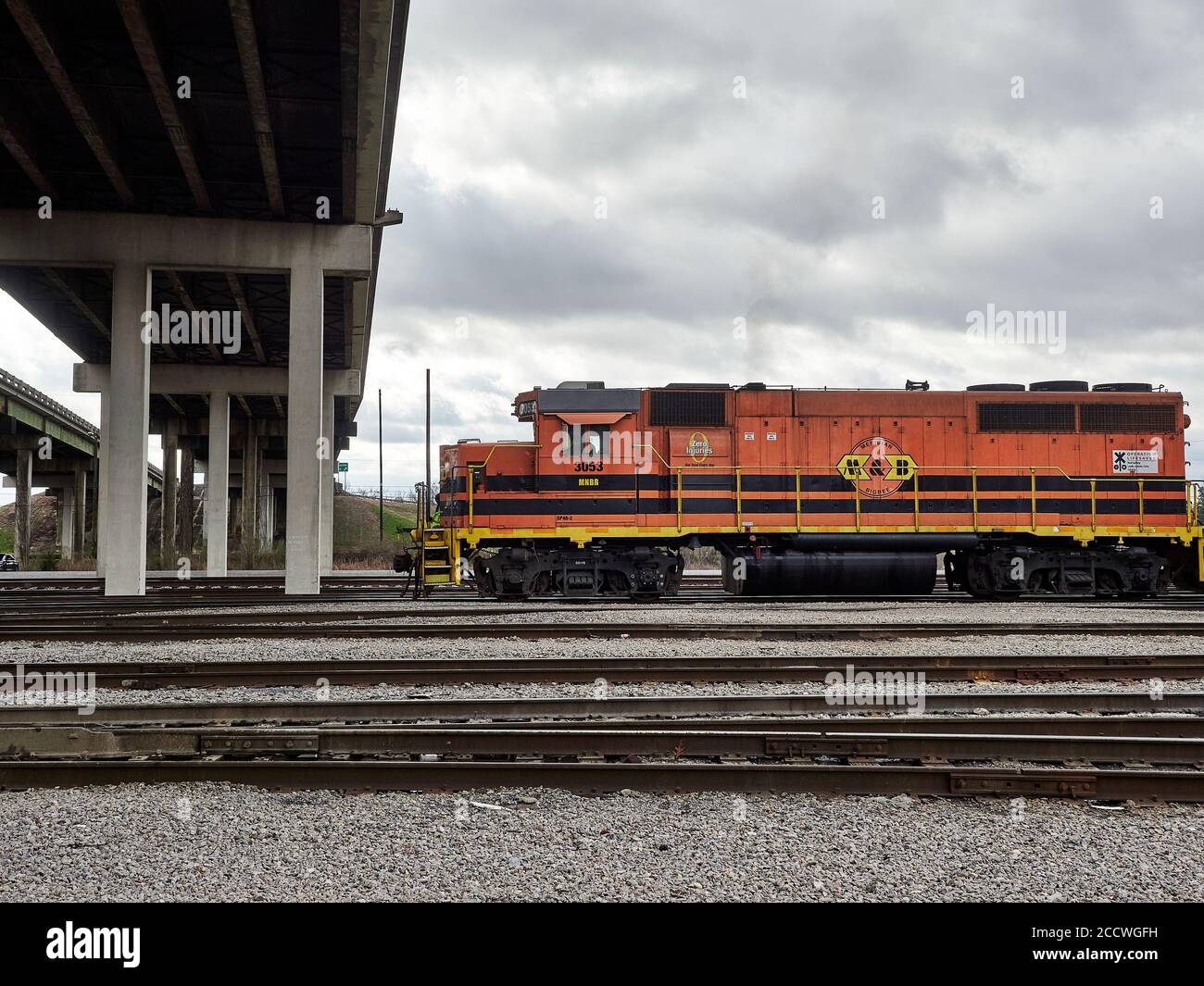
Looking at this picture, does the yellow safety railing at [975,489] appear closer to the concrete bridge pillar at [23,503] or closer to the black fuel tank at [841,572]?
the black fuel tank at [841,572]

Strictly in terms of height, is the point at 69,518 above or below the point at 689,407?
below

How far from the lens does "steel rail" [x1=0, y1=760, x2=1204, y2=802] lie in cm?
484

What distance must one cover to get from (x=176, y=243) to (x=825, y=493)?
14.9 meters

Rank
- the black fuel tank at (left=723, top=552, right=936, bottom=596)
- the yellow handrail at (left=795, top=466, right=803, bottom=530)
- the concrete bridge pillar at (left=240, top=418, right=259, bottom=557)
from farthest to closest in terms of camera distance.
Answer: the concrete bridge pillar at (left=240, top=418, right=259, bottom=557) < the yellow handrail at (left=795, top=466, right=803, bottom=530) < the black fuel tank at (left=723, top=552, right=936, bottom=596)

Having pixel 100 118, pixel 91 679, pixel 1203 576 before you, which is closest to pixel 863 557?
pixel 1203 576

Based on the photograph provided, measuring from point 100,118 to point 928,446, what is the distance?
53.3 ft

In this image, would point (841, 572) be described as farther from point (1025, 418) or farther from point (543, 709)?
point (543, 709)

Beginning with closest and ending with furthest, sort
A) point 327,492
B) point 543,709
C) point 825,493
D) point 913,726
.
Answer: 1. point 913,726
2. point 543,709
3. point 825,493
4. point 327,492

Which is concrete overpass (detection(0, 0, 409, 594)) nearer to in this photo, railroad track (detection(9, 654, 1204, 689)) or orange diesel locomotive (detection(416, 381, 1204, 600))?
orange diesel locomotive (detection(416, 381, 1204, 600))

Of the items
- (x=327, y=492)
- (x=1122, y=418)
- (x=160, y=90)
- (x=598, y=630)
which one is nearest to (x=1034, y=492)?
(x=1122, y=418)

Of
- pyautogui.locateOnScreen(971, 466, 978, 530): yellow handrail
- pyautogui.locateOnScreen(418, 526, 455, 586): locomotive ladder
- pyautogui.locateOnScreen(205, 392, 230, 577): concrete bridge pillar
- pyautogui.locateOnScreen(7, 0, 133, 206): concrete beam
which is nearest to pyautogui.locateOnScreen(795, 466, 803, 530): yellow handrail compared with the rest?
pyautogui.locateOnScreen(971, 466, 978, 530): yellow handrail

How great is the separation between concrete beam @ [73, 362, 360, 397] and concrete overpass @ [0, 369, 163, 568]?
11.5 metres

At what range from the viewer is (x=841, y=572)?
1570 centimetres
